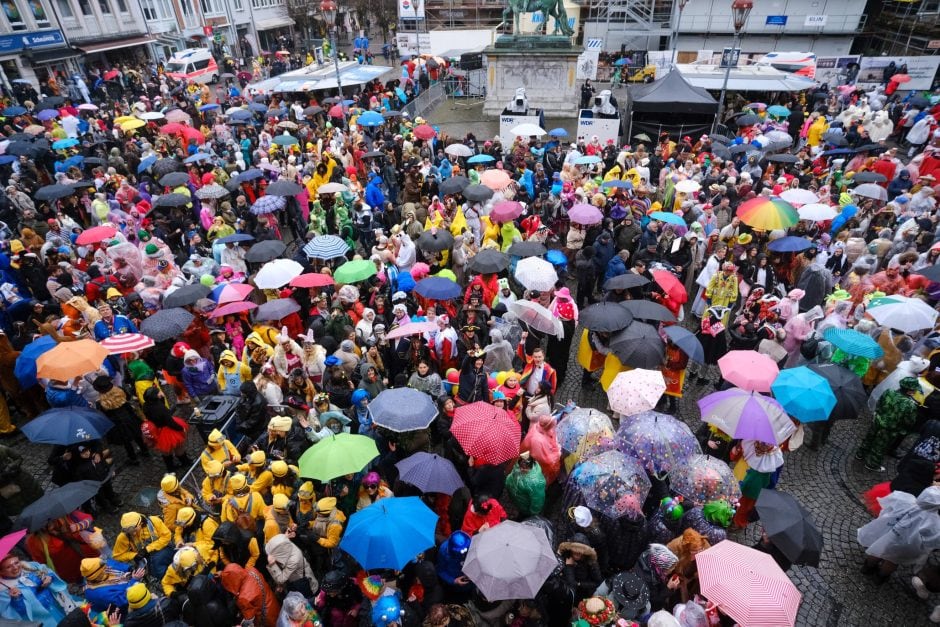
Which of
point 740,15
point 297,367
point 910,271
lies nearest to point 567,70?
point 740,15

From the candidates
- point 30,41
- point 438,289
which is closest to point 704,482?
point 438,289

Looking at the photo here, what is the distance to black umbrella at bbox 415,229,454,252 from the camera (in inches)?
385

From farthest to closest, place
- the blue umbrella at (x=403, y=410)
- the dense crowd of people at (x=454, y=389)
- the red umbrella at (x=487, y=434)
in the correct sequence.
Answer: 1. the blue umbrella at (x=403, y=410)
2. the red umbrella at (x=487, y=434)
3. the dense crowd of people at (x=454, y=389)

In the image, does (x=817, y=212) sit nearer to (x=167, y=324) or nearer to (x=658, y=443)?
(x=658, y=443)

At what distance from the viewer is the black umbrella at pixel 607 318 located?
7.22 m

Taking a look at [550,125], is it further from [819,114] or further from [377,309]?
[377,309]

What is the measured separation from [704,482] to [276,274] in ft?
22.9

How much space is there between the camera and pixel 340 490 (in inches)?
213

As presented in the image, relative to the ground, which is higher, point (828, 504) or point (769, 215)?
point (769, 215)

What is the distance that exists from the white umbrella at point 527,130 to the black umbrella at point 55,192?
39.0ft

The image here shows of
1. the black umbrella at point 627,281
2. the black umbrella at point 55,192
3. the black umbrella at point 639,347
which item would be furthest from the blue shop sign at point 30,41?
the black umbrella at point 639,347

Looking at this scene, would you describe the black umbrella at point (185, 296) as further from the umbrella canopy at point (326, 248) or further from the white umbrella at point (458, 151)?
the white umbrella at point (458, 151)

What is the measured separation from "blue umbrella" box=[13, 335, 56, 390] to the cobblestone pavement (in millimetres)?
1241

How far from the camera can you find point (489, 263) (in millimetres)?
8781
